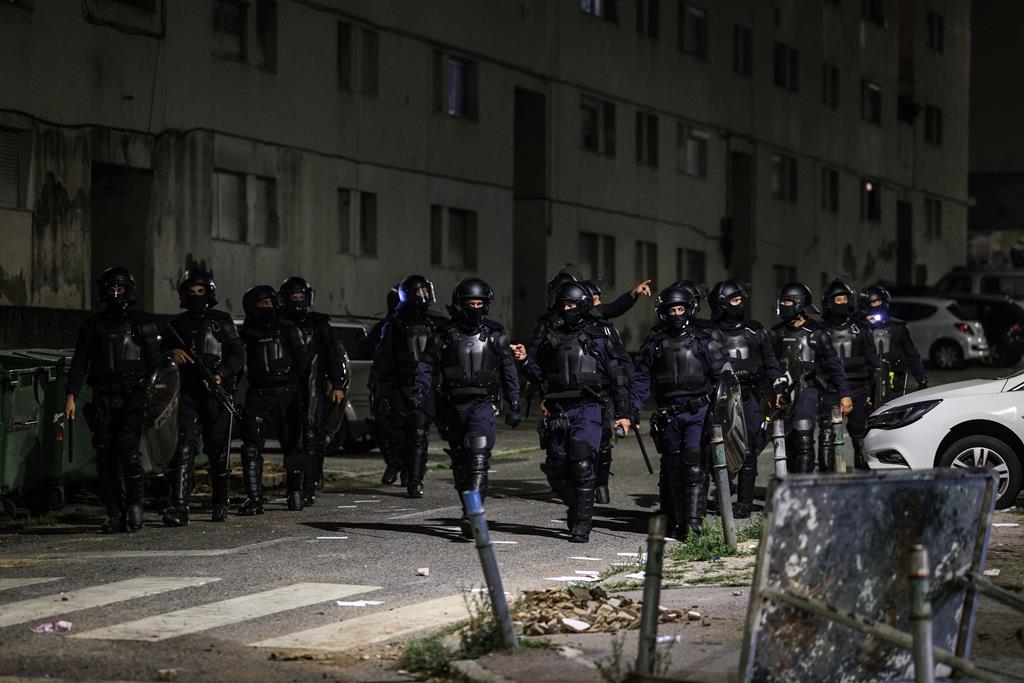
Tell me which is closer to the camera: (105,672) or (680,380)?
(105,672)

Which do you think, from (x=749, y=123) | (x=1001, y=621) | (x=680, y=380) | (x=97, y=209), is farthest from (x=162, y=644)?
(x=749, y=123)

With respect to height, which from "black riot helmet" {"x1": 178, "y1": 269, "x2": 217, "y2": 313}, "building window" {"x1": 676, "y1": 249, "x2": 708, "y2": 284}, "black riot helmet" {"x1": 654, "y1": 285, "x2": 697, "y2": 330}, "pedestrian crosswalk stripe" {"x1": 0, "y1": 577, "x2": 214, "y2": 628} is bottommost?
"pedestrian crosswalk stripe" {"x1": 0, "y1": 577, "x2": 214, "y2": 628}

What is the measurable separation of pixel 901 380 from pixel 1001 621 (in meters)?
11.3

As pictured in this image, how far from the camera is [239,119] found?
2959 centimetres

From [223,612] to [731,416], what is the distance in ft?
16.8

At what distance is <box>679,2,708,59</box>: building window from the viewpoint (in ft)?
150

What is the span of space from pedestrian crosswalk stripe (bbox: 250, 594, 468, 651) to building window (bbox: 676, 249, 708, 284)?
35924 millimetres

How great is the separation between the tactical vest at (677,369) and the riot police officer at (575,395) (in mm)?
264

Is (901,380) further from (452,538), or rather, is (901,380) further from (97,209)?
(97,209)

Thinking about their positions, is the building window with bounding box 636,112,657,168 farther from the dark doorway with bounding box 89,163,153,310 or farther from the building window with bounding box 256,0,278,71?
the dark doorway with bounding box 89,163,153,310

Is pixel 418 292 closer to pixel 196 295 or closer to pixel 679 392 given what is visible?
pixel 196 295

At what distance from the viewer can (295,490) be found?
1547 centimetres

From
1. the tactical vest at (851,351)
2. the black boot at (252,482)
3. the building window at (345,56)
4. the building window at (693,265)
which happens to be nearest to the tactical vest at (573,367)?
the black boot at (252,482)

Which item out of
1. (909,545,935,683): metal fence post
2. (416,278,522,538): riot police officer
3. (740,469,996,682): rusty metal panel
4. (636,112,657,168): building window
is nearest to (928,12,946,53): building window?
(636,112,657,168): building window
